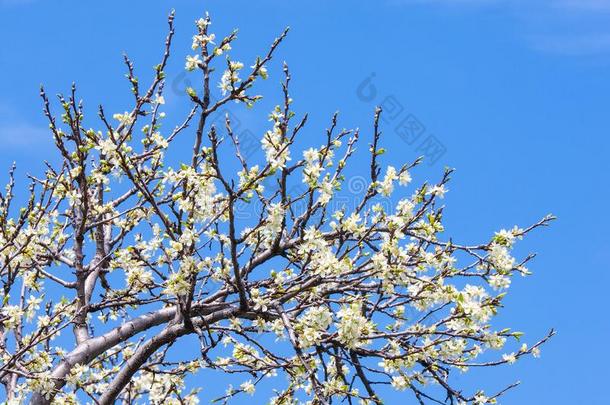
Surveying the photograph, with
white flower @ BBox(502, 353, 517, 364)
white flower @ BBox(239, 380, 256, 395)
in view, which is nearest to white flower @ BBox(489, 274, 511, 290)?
white flower @ BBox(502, 353, 517, 364)

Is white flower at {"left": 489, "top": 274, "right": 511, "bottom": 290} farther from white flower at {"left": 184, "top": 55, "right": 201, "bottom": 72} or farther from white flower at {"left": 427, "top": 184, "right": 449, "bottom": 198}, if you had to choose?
white flower at {"left": 184, "top": 55, "right": 201, "bottom": 72}

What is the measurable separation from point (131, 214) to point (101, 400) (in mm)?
2468

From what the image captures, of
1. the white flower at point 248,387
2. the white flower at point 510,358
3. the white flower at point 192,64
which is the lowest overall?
the white flower at point 510,358

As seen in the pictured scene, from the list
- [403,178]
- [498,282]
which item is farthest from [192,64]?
[498,282]

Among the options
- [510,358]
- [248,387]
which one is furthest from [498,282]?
[248,387]

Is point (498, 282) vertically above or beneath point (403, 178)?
beneath

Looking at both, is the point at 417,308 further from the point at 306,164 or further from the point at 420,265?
the point at 306,164

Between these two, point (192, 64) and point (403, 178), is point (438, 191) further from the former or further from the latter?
point (192, 64)

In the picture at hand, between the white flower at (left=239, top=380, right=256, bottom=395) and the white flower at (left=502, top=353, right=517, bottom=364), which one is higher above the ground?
the white flower at (left=239, top=380, right=256, bottom=395)

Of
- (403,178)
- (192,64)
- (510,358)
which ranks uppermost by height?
(192,64)

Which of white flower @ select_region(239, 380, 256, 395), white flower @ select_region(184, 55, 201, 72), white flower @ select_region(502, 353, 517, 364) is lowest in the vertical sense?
white flower @ select_region(502, 353, 517, 364)

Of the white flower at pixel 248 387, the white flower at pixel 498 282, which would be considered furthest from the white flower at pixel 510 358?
the white flower at pixel 248 387

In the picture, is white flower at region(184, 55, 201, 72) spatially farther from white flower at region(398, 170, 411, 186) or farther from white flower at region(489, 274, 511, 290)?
white flower at region(489, 274, 511, 290)

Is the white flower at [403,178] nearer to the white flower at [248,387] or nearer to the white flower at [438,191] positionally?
the white flower at [438,191]
